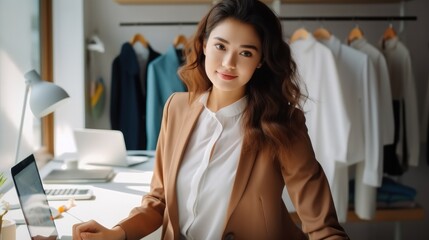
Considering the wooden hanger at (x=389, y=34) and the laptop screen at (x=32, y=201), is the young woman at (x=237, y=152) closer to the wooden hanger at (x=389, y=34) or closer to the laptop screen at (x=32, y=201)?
the laptop screen at (x=32, y=201)

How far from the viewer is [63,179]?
194cm

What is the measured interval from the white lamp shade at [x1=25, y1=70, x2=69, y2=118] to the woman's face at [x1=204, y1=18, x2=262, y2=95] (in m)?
0.72

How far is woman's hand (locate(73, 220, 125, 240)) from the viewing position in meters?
1.05

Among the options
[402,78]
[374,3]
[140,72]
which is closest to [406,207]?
[402,78]

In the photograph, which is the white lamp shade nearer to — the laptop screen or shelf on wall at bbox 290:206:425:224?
the laptop screen

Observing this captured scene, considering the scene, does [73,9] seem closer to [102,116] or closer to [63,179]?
[102,116]

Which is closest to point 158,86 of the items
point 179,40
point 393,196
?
point 179,40

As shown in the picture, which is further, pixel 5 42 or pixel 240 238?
pixel 5 42

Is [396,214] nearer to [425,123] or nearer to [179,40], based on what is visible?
[425,123]

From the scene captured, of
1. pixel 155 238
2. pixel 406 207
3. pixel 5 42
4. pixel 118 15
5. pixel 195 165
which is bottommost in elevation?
pixel 406 207

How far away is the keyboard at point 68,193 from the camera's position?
1.70 meters

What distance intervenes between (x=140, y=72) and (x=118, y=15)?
425 millimetres

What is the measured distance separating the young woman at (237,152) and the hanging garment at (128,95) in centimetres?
163

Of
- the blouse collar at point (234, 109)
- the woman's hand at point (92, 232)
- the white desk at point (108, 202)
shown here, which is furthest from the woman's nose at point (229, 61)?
the white desk at point (108, 202)
